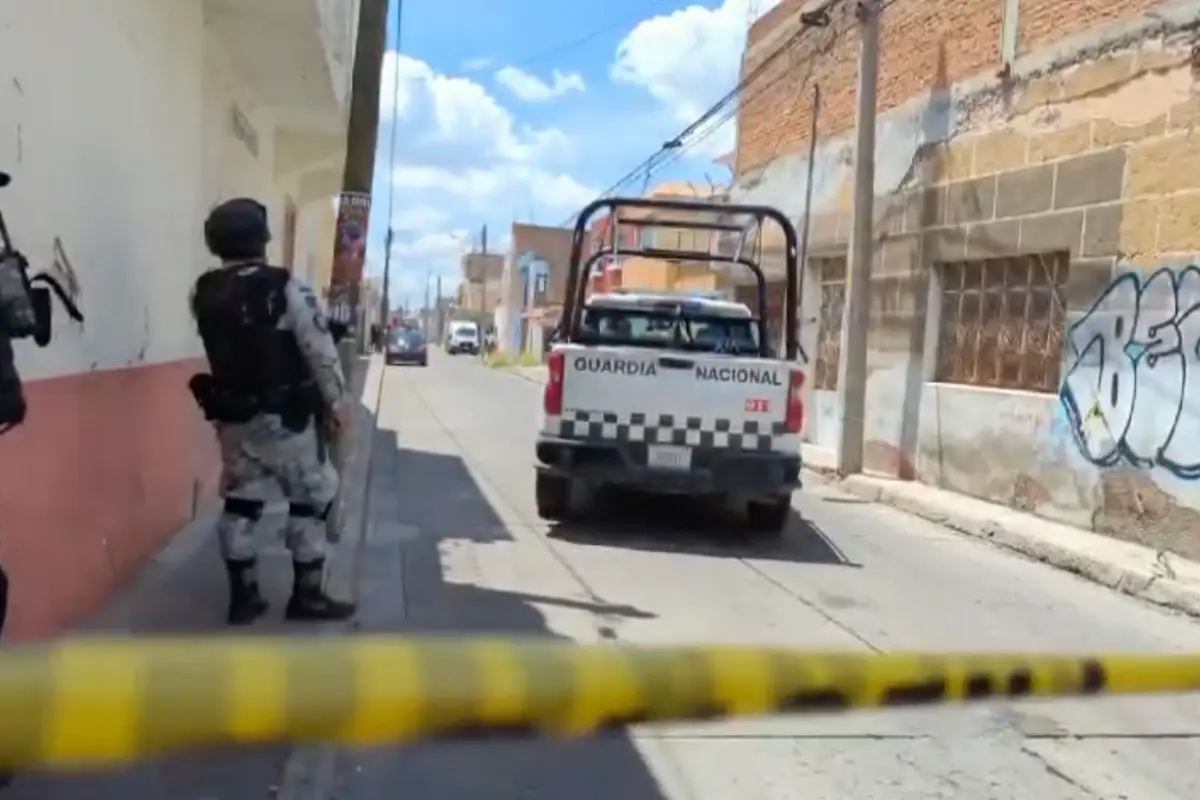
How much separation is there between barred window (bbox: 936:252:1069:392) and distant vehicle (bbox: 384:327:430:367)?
37946 mm

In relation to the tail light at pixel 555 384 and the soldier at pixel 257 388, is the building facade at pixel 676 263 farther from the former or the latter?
the soldier at pixel 257 388

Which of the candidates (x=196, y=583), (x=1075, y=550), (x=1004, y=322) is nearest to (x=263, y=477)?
(x=196, y=583)

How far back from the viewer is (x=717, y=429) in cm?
800

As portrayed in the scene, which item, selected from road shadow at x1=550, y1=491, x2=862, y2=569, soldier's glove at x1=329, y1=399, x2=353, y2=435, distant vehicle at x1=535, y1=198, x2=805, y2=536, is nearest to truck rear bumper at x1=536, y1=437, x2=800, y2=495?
distant vehicle at x1=535, y1=198, x2=805, y2=536

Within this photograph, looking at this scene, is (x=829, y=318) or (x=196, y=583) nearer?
(x=196, y=583)

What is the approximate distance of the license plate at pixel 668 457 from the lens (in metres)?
8.02

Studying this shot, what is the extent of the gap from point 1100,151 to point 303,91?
6469 millimetres

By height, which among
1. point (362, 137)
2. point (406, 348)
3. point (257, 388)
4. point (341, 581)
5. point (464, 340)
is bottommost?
point (341, 581)

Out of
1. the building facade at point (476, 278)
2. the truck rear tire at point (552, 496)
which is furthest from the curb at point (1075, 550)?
the building facade at point (476, 278)

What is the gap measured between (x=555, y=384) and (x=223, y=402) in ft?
11.5

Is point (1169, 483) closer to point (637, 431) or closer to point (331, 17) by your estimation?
point (637, 431)

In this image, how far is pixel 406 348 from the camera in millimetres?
48312

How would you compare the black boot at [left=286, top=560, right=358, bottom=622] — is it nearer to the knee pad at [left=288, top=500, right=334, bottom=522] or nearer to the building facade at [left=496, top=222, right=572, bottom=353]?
the knee pad at [left=288, top=500, right=334, bottom=522]

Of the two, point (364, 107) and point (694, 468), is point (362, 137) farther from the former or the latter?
point (694, 468)
